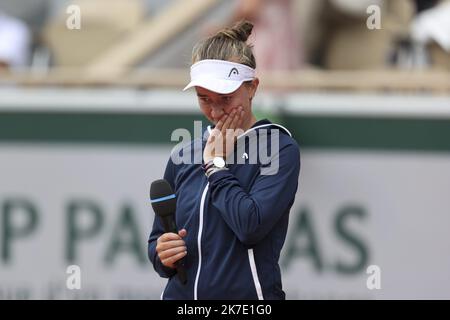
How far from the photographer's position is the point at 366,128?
6.48 metres

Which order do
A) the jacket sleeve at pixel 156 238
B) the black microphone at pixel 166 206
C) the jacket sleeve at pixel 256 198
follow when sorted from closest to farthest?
the jacket sleeve at pixel 256 198 < the black microphone at pixel 166 206 < the jacket sleeve at pixel 156 238

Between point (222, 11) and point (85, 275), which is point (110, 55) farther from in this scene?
point (85, 275)

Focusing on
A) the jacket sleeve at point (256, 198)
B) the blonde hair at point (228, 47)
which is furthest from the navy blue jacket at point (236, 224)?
the blonde hair at point (228, 47)

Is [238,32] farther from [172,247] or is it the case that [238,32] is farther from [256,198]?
[172,247]

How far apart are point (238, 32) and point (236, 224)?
596mm

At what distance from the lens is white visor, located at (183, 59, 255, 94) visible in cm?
328

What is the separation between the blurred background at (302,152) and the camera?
254 inches

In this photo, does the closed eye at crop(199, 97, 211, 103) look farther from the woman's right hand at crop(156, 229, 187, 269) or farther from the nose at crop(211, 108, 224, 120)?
the woman's right hand at crop(156, 229, 187, 269)

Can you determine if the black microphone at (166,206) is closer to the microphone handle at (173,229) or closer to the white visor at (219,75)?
the microphone handle at (173,229)

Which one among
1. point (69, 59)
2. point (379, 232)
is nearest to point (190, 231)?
point (379, 232)

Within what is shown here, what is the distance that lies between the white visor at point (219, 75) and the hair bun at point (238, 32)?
0.10 m

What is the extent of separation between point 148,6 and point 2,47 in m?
1.18

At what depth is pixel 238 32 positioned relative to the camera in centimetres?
338

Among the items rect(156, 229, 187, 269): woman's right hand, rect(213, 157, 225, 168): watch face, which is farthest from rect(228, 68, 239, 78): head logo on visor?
rect(156, 229, 187, 269): woman's right hand
